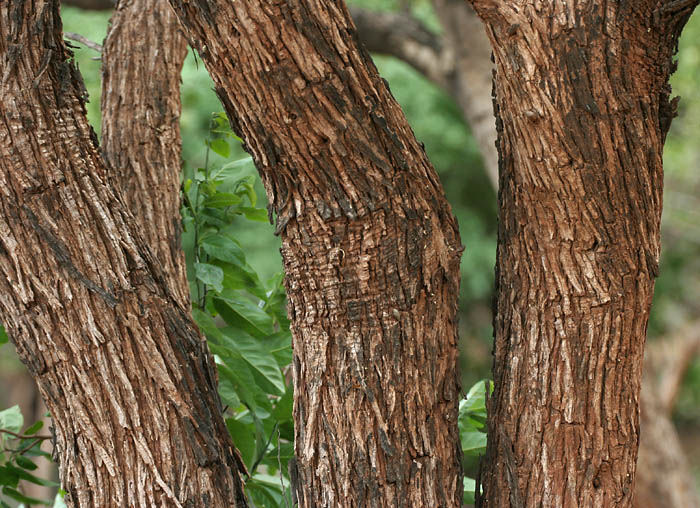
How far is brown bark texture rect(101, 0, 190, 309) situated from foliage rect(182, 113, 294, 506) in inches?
3.1

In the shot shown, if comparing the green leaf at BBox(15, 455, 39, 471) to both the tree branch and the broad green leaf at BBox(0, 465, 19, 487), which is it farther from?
the tree branch

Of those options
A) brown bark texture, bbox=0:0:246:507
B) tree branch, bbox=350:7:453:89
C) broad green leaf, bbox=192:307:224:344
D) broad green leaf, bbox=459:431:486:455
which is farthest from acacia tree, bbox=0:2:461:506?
tree branch, bbox=350:7:453:89

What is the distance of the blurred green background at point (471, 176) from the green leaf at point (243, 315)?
4.15 metres

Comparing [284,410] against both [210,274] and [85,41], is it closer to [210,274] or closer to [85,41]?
[210,274]

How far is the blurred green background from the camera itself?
19.2 ft

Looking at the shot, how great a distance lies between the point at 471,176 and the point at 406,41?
258cm

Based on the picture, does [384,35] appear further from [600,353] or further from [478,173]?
[600,353]

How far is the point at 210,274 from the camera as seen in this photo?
139 cm

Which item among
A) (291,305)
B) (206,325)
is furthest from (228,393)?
(291,305)

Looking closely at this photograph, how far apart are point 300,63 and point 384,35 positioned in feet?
11.2

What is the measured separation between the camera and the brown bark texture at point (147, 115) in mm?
1384

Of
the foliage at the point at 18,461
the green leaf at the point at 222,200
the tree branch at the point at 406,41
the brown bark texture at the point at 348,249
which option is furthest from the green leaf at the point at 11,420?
the tree branch at the point at 406,41

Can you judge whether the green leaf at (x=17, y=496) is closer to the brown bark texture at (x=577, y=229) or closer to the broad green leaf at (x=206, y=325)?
the broad green leaf at (x=206, y=325)

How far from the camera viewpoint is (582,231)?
1.00 meters
